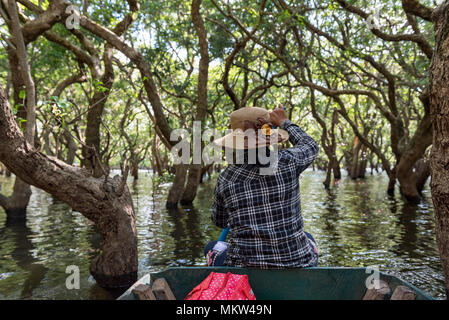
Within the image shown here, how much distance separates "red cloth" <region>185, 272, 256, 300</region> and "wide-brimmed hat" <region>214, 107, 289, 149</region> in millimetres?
910

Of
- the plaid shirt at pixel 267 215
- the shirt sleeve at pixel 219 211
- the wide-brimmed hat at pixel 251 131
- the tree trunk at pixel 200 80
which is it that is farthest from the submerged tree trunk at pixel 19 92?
the tree trunk at pixel 200 80

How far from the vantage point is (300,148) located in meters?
2.76

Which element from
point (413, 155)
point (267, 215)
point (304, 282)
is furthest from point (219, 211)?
point (413, 155)

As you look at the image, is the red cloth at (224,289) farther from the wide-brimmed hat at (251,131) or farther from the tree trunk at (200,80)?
the tree trunk at (200,80)

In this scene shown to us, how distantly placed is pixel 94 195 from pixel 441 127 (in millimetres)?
3437

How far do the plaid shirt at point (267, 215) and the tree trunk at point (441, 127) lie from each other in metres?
0.89

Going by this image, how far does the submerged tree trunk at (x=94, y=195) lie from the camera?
3.69m

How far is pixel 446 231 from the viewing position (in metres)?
2.50

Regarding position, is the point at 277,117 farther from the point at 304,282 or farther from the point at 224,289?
→ the point at 224,289

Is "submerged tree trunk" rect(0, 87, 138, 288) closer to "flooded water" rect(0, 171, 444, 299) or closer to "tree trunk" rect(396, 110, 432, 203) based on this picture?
"flooded water" rect(0, 171, 444, 299)
